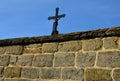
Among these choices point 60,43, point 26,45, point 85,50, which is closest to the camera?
point 85,50

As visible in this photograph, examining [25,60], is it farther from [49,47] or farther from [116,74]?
[116,74]

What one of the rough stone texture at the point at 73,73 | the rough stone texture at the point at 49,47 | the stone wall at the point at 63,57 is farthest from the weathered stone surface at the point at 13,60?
the rough stone texture at the point at 73,73

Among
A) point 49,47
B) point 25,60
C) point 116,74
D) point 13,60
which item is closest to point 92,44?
point 116,74

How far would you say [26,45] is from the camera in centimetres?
573

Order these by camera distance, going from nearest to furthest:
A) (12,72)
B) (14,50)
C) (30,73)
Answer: (30,73), (12,72), (14,50)

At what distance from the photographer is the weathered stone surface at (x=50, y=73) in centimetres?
508

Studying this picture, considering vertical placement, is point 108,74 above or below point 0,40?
below

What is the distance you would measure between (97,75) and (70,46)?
2.58 feet

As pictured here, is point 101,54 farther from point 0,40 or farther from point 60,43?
point 0,40

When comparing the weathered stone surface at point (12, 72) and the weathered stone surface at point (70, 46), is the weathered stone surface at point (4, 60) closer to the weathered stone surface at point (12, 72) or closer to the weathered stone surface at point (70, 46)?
the weathered stone surface at point (12, 72)

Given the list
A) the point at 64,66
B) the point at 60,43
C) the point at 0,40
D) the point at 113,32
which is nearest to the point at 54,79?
the point at 64,66

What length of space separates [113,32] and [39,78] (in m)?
1.70

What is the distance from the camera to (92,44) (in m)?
4.78

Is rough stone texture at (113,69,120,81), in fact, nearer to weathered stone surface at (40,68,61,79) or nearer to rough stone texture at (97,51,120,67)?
rough stone texture at (97,51,120,67)
